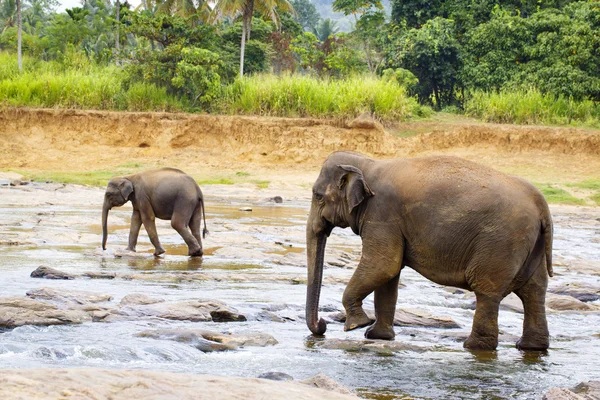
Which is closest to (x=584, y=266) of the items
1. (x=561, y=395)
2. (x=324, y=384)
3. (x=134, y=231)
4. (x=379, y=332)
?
(x=379, y=332)

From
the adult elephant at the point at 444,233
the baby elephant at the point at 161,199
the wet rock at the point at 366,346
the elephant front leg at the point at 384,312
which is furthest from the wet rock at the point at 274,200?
the wet rock at the point at 366,346

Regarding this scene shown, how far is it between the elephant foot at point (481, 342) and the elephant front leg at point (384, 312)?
0.74 meters

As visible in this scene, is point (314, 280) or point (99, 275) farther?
point (99, 275)

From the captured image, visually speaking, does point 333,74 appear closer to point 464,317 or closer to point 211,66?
point 211,66

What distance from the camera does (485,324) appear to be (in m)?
6.97

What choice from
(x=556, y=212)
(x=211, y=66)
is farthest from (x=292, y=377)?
(x=211, y=66)

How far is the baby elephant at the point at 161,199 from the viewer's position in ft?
43.4

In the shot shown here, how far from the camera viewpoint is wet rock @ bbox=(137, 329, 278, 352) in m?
6.54

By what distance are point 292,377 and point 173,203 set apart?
8146 mm

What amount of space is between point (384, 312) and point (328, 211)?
3.24 ft

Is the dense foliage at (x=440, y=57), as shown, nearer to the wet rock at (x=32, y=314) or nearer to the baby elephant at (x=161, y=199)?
the baby elephant at (x=161, y=199)

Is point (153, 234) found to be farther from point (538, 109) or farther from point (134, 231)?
point (538, 109)

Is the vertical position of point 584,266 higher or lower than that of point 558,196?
higher

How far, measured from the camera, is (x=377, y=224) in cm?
734
